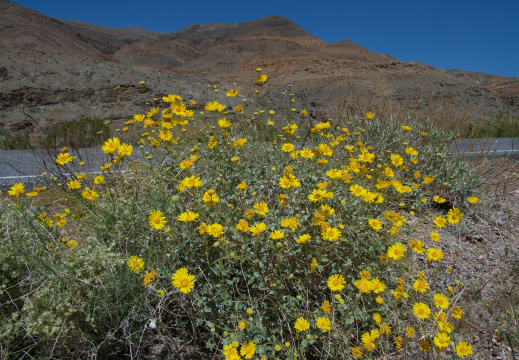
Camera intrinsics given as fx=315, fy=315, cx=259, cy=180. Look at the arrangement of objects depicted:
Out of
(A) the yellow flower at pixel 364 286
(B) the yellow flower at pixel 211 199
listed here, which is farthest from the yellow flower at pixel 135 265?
(A) the yellow flower at pixel 364 286

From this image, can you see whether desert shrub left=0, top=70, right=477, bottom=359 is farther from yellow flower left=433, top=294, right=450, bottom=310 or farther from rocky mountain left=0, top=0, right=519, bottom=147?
rocky mountain left=0, top=0, right=519, bottom=147

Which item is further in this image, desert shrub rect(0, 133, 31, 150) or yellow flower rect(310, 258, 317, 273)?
desert shrub rect(0, 133, 31, 150)

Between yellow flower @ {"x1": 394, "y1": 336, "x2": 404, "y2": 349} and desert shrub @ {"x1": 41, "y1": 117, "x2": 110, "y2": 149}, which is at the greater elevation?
desert shrub @ {"x1": 41, "y1": 117, "x2": 110, "y2": 149}

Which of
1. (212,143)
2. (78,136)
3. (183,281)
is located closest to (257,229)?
(183,281)

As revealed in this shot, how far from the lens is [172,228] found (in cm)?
211

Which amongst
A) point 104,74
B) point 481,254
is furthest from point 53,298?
point 104,74

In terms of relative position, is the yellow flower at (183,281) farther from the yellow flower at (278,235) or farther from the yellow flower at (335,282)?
the yellow flower at (335,282)

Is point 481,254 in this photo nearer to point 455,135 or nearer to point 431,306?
point 431,306

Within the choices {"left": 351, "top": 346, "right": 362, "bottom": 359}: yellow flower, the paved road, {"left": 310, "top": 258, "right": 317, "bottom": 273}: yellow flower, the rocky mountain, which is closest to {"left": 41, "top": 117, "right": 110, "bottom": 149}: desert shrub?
the paved road

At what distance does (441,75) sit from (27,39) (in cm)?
3943

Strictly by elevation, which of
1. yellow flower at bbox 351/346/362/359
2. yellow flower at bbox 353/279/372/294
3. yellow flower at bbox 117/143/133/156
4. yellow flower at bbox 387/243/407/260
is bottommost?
yellow flower at bbox 351/346/362/359

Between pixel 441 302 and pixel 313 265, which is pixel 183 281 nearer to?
pixel 313 265

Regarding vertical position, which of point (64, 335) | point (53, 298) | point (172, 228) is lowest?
point (64, 335)

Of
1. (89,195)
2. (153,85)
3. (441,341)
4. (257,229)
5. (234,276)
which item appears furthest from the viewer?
(153,85)
